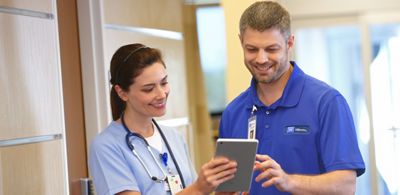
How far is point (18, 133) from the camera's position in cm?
227

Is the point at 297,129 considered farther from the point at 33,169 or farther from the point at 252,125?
the point at 33,169

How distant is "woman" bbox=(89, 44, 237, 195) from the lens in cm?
183

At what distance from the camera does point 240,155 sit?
5.13 feet

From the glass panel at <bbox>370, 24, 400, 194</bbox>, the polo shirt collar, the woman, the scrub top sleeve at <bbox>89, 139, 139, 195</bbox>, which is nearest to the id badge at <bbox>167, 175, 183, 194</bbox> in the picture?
the woman

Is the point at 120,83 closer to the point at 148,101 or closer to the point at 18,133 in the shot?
the point at 148,101

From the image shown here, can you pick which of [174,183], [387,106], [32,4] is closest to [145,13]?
[32,4]

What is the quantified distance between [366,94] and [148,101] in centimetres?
415

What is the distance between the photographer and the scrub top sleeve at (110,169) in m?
1.80

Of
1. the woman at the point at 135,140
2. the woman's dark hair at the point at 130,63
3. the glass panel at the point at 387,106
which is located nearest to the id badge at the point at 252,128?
the woman at the point at 135,140

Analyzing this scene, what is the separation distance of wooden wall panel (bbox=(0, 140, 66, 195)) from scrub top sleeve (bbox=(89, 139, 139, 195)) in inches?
19.5

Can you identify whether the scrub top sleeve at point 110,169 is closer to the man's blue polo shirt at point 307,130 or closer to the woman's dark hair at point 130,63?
the woman's dark hair at point 130,63

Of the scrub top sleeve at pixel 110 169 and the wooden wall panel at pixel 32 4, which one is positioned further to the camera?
the wooden wall panel at pixel 32 4

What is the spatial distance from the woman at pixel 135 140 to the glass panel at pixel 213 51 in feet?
18.7

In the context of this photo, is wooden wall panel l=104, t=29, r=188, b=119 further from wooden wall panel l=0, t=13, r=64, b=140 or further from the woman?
the woman
